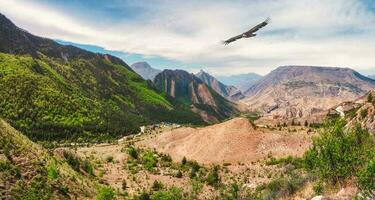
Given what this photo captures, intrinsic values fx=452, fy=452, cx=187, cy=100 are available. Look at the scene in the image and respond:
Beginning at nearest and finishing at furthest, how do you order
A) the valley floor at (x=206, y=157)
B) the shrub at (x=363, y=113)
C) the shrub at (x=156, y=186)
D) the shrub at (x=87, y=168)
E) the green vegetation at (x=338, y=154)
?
the green vegetation at (x=338, y=154)
the shrub at (x=156, y=186)
the shrub at (x=87, y=168)
the valley floor at (x=206, y=157)
the shrub at (x=363, y=113)

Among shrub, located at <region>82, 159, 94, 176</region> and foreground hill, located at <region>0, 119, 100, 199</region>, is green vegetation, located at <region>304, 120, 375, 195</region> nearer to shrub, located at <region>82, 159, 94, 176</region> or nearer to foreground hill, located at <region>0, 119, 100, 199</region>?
foreground hill, located at <region>0, 119, 100, 199</region>

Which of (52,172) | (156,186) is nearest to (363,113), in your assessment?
(156,186)

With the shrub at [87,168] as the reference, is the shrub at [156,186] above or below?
below

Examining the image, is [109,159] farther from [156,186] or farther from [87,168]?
[156,186]

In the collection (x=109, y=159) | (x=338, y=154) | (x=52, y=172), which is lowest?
(x=109, y=159)

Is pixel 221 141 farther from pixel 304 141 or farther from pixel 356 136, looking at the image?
pixel 356 136

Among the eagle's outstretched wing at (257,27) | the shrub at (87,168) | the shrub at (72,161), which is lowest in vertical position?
the shrub at (87,168)

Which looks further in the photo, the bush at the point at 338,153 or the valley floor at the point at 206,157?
the valley floor at the point at 206,157

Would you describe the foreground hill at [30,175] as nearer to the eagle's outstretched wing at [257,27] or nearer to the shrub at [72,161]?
the shrub at [72,161]

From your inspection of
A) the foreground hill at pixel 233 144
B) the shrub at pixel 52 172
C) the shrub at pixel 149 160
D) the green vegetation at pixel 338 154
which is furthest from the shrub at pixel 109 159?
the green vegetation at pixel 338 154
